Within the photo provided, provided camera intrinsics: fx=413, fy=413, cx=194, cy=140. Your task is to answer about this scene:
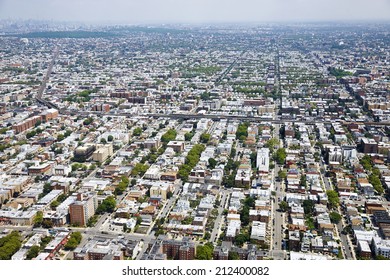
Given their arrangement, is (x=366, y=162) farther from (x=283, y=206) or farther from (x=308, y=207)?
(x=283, y=206)

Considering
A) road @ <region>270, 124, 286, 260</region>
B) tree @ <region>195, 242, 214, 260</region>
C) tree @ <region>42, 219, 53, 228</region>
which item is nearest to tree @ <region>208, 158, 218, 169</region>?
road @ <region>270, 124, 286, 260</region>

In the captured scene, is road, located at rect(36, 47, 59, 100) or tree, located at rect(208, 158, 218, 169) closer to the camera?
tree, located at rect(208, 158, 218, 169)

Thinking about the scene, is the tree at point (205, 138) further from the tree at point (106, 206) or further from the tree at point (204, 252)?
the tree at point (204, 252)

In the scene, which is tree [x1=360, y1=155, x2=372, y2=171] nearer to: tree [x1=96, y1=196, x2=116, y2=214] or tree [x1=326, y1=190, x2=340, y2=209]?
tree [x1=326, y1=190, x2=340, y2=209]

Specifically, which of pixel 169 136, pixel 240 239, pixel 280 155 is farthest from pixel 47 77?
pixel 240 239

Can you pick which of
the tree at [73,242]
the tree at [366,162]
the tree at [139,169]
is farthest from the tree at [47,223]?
the tree at [366,162]

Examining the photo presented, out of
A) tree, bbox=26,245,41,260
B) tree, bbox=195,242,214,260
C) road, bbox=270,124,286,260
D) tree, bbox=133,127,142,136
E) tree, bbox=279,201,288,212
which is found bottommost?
road, bbox=270,124,286,260

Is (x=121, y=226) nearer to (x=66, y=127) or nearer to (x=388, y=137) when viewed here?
(x=66, y=127)

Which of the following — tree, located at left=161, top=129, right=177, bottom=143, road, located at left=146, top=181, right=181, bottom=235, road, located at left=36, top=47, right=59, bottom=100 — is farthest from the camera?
road, located at left=36, top=47, right=59, bottom=100
